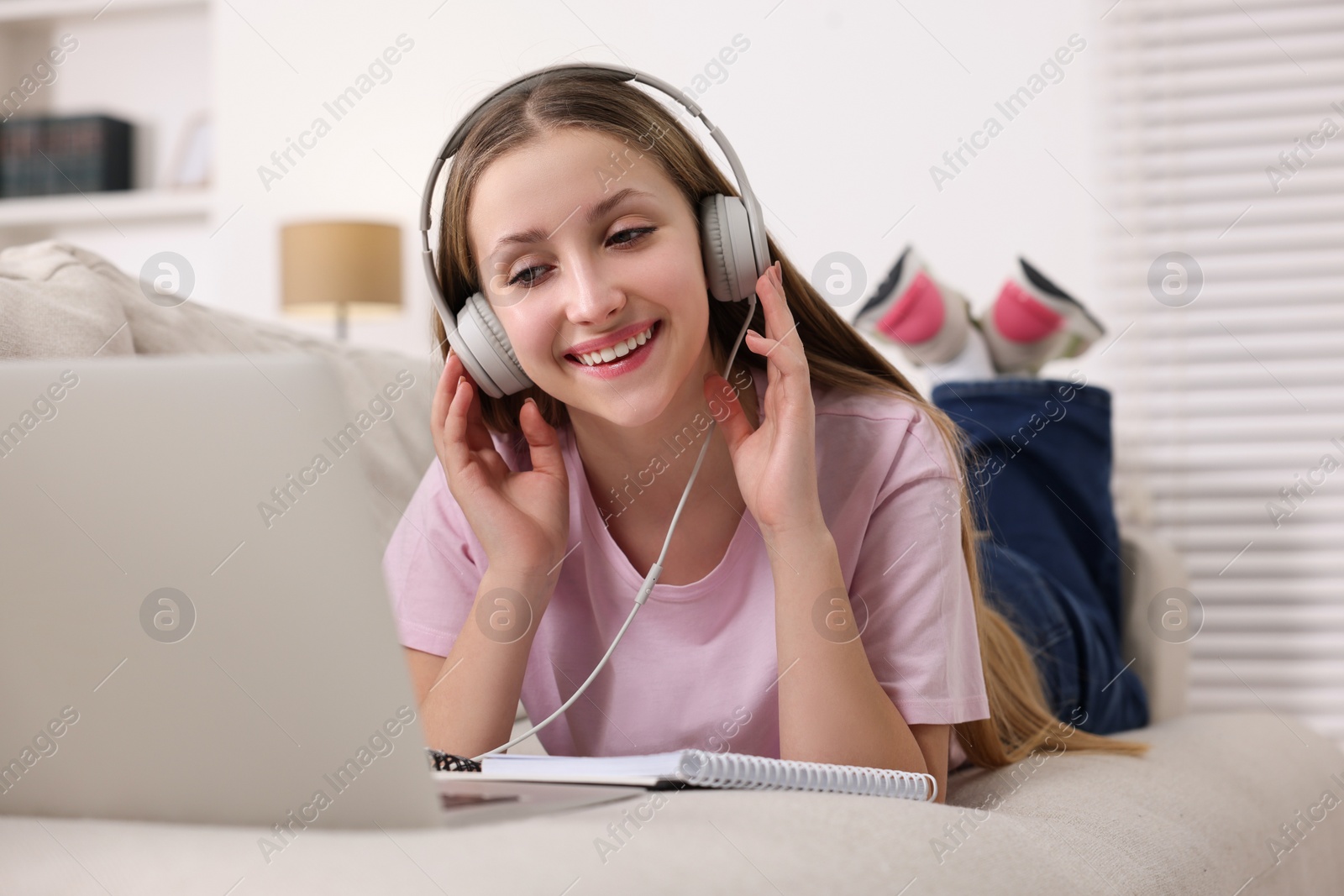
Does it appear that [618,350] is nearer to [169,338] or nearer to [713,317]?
[713,317]

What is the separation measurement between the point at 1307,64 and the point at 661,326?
2167 millimetres

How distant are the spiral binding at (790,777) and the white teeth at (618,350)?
1.23ft

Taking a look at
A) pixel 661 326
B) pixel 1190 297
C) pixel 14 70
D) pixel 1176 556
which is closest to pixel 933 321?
pixel 1176 556

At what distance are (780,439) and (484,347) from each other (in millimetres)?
272

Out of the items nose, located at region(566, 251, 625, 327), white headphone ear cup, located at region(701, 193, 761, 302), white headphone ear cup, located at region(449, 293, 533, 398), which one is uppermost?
white headphone ear cup, located at region(701, 193, 761, 302)

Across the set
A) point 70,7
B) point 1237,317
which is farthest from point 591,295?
point 70,7

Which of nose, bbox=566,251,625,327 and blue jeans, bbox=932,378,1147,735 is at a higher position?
nose, bbox=566,251,625,327

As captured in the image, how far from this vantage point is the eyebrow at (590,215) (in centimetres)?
91

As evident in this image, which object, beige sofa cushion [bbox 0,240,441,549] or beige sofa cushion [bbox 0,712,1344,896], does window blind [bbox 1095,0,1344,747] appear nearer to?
beige sofa cushion [bbox 0,240,441,549]

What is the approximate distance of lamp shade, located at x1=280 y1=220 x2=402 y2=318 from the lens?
8.94 feet

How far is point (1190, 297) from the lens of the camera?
2488 mm

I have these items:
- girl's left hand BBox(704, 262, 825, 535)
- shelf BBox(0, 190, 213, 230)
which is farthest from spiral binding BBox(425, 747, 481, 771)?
shelf BBox(0, 190, 213, 230)

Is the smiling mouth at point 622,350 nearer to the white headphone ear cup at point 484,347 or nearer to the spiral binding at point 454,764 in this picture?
the white headphone ear cup at point 484,347

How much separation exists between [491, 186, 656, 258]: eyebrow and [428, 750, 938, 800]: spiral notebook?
42 cm
